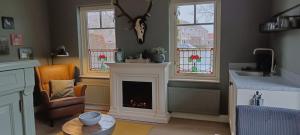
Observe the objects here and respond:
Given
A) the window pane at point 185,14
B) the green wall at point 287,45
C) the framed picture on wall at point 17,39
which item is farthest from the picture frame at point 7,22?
the green wall at point 287,45

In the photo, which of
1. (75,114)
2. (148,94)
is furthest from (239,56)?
(75,114)

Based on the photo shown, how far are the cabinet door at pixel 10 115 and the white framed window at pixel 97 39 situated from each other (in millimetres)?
3208

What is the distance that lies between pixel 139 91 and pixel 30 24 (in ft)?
8.14

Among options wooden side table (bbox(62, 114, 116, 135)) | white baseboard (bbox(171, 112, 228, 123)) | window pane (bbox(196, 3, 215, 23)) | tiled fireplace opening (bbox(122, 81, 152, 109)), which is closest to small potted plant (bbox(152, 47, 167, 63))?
tiled fireplace opening (bbox(122, 81, 152, 109))

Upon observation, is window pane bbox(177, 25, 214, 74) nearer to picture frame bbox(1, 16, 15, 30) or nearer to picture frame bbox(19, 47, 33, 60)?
picture frame bbox(19, 47, 33, 60)

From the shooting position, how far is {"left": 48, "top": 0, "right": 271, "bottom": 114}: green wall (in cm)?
351

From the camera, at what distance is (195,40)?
393 centimetres

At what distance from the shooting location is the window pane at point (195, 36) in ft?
12.6

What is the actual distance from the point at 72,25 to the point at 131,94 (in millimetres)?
1911

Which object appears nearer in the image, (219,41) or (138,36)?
(219,41)

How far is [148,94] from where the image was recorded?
403 cm

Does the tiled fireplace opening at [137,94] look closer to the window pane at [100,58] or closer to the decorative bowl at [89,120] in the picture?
the window pane at [100,58]

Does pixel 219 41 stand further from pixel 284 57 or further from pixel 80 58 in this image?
pixel 80 58

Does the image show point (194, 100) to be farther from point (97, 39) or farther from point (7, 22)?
point (7, 22)
